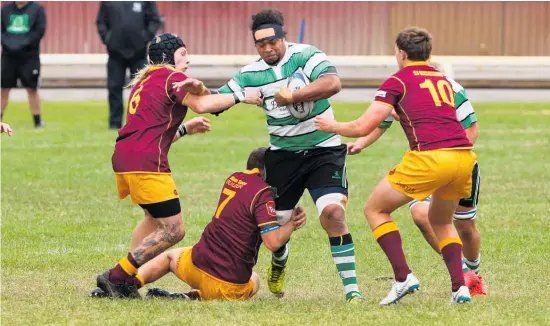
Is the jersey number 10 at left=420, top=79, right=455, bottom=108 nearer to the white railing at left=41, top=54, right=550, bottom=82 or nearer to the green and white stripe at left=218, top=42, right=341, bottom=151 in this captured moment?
the green and white stripe at left=218, top=42, right=341, bottom=151

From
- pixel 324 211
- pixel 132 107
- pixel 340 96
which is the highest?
pixel 132 107

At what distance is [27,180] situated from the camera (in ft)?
46.9

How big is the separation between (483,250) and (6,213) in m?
4.85

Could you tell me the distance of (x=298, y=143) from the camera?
839cm

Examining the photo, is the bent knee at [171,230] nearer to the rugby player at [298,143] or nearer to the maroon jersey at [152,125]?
the maroon jersey at [152,125]

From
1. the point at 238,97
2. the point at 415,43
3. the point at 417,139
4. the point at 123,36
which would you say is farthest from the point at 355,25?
the point at 417,139

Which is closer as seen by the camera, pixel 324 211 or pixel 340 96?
pixel 324 211

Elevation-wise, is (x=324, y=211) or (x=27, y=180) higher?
(x=324, y=211)

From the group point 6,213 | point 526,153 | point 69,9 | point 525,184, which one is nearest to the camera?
point 6,213

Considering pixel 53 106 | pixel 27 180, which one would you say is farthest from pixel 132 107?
pixel 53 106

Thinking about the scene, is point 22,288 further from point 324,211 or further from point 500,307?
point 500,307

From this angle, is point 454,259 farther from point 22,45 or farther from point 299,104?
point 22,45

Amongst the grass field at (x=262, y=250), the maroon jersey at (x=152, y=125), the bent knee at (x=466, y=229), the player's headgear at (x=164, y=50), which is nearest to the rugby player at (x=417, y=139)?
the grass field at (x=262, y=250)

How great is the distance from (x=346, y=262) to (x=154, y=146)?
1.52 m
